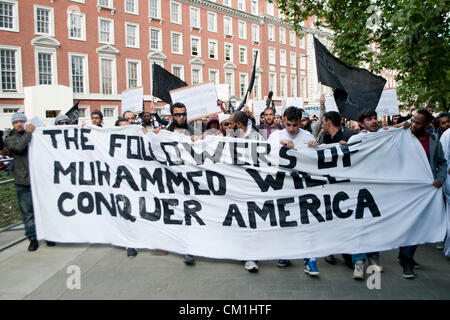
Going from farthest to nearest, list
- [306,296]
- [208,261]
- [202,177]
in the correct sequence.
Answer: [208,261] → [202,177] → [306,296]

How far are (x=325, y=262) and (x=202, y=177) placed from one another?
2.00m

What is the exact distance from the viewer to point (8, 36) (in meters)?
27.0

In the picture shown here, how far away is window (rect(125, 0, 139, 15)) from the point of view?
34438 millimetres

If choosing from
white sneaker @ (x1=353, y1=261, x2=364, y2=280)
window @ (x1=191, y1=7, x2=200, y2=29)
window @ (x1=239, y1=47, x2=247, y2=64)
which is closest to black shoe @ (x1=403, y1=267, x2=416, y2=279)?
white sneaker @ (x1=353, y1=261, x2=364, y2=280)

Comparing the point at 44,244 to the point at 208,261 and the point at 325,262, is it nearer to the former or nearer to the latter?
the point at 208,261

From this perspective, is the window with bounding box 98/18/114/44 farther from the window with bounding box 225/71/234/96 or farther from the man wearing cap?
the man wearing cap

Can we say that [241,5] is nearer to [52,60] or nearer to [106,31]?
[106,31]

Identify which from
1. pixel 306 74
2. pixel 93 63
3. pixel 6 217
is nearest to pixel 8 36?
pixel 93 63

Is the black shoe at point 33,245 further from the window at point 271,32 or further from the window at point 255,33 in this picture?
the window at point 271,32

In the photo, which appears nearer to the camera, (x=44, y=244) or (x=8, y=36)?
(x=44, y=244)

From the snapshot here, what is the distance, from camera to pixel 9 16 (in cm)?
2714

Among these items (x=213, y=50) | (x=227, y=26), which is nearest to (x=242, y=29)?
(x=227, y=26)

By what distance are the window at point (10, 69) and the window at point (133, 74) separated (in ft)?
30.8
